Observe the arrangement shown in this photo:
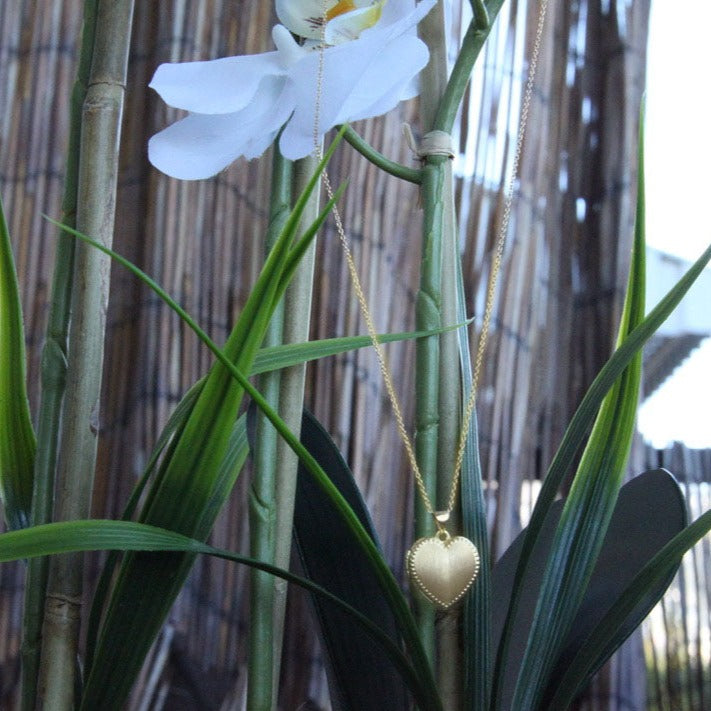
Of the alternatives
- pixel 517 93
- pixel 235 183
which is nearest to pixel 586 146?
pixel 517 93

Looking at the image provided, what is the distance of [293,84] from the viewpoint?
0.49 m

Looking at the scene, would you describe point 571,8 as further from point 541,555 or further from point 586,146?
point 541,555

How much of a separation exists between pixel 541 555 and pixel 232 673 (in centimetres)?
36

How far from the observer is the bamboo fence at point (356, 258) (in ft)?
2.73

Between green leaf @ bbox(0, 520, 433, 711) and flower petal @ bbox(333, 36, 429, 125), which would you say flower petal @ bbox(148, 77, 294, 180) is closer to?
flower petal @ bbox(333, 36, 429, 125)

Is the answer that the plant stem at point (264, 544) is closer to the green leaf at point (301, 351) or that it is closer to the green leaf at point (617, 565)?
the green leaf at point (301, 351)

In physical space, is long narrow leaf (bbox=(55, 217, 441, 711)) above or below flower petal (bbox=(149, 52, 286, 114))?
below

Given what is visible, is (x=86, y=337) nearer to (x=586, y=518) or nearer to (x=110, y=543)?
(x=110, y=543)

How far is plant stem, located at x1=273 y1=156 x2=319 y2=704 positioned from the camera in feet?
1.54

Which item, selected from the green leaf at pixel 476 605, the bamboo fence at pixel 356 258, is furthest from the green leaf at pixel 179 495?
the bamboo fence at pixel 356 258

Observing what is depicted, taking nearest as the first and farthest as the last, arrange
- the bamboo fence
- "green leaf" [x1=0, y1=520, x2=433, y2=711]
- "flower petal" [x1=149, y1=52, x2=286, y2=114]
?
"green leaf" [x1=0, y1=520, x2=433, y2=711]
"flower petal" [x1=149, y1=52, x2=286, y2=114]
the bamboo fence

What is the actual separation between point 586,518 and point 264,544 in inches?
5.7

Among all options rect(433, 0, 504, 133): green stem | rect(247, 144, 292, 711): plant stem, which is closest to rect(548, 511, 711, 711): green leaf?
rect(247, 144, 292, 711): plant stem

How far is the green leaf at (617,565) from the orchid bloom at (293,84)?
23 cm
